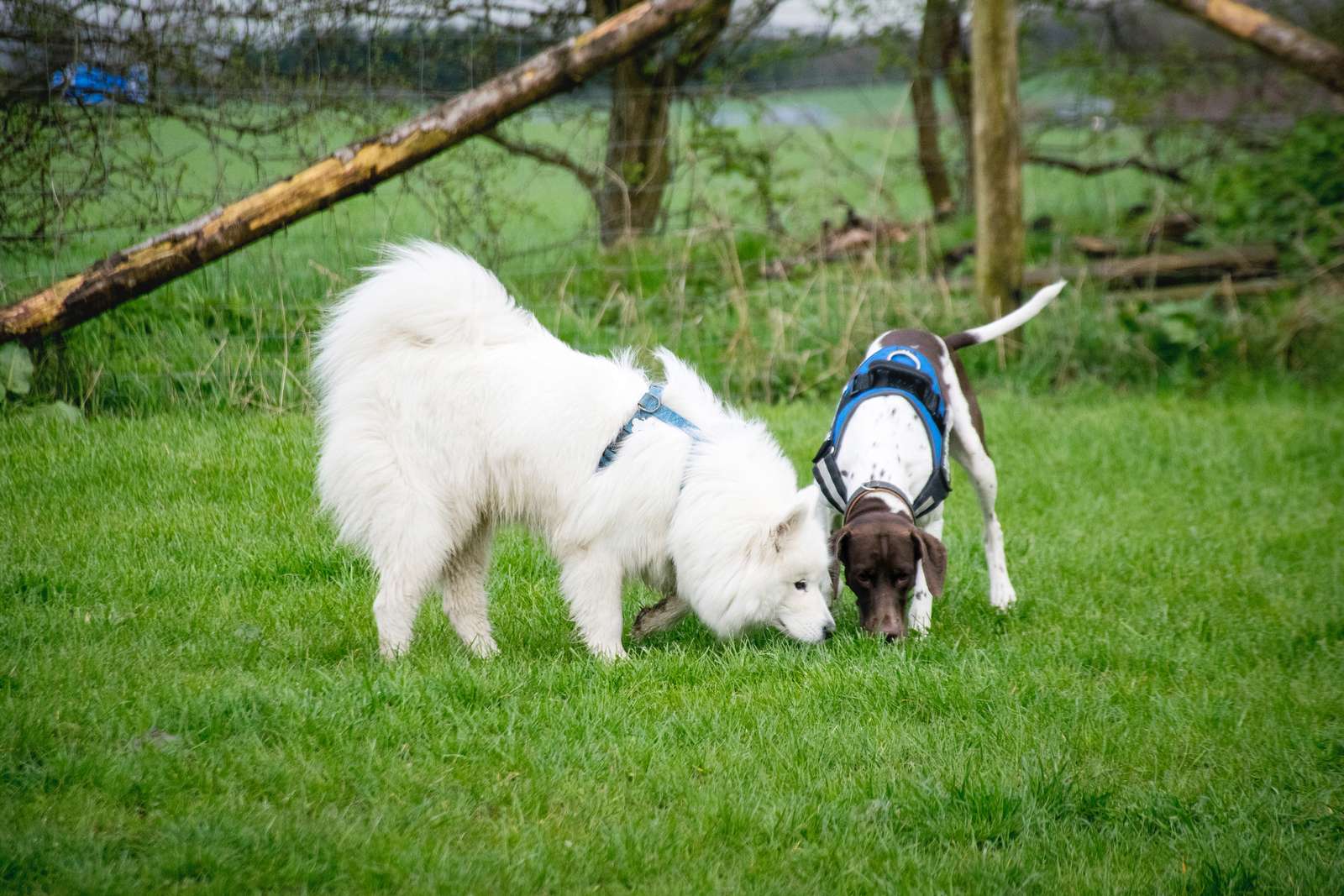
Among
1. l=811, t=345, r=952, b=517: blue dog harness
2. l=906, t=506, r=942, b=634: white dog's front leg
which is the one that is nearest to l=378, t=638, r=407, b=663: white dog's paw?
l=811, t=345, r=952, b=517: blue dog harness

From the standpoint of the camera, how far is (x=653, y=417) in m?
4.74

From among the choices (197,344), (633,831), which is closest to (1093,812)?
(633,831)

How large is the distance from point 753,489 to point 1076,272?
6.61 m

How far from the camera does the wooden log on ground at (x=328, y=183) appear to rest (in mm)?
6852

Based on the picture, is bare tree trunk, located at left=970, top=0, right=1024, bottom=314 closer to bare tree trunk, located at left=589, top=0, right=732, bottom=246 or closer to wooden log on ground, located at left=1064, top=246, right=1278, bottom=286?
wooden log on ground, located at left=1064, top=246, right=1278, bottom=286

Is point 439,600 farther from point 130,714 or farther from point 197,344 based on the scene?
point 197,344

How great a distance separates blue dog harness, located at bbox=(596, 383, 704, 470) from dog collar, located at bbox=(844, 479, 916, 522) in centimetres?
80

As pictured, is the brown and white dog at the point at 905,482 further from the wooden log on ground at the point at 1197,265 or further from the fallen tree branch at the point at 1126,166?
the fallen tree branch at the point at 1126,166

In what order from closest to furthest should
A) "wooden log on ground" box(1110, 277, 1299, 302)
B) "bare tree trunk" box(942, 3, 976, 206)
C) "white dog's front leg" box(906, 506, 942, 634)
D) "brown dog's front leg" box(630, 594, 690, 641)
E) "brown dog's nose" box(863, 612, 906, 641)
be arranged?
1. "brown dog's nose" box(863, 612, 906, 641)
2. "brown dog's front leg" box(630, 594, 690, 641)
3. "white dog's front leg" box(906, 506, 942, 634)
4. "wooden log on ground" box(1110, 277, 1299, 302)
5. "bare tree trunk" box(942, 3, 976, 206)

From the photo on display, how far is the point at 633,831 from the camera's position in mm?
3311

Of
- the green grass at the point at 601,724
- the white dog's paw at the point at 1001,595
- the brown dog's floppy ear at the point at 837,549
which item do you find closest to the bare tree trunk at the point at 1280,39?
the green grass at the point at 601,724

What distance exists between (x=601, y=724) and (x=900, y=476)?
2034mm

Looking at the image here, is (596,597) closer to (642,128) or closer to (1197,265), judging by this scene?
(642,128)

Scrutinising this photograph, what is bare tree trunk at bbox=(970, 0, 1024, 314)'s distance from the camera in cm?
920
